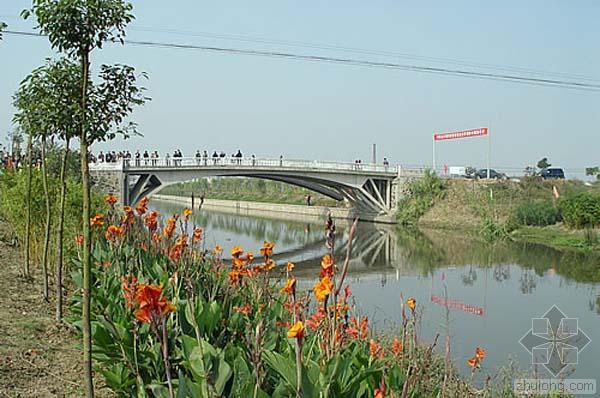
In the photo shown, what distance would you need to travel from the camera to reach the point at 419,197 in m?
32.9

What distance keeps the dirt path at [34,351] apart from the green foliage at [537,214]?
23.0 meters

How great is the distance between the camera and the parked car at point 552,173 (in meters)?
37.2

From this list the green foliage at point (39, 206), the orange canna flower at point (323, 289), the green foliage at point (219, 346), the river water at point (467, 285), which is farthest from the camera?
the river water at point (467, 285)

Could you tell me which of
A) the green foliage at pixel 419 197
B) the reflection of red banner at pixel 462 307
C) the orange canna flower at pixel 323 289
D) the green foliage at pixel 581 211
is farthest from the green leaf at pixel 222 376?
the green foliage at pixel 419 197

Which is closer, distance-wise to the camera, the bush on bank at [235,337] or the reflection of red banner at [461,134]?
the bush on bank at [235,337]

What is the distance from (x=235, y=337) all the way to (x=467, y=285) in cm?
1076

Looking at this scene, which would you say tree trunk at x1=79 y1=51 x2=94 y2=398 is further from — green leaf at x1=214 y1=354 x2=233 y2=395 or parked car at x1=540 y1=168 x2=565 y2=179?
parked car at x1=540 y1=168 x2=565 y2=179

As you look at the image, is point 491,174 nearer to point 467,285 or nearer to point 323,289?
point 467,285

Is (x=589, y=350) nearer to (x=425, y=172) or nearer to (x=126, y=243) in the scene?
(x=126, y=243)

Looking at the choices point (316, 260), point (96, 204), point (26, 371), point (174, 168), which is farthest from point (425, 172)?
point (26, 371)

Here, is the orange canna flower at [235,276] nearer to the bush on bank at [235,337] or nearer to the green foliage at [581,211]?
the bush on bank at [235,337]

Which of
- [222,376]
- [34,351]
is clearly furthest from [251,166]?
[222,376]

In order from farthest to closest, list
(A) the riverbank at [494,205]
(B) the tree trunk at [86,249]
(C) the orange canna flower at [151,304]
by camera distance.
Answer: (A) the riverbank at [494,205], (B) the tree trunk at [86,249], (C) the orange canna flower at [151,304]

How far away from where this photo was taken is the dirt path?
12.6ft
